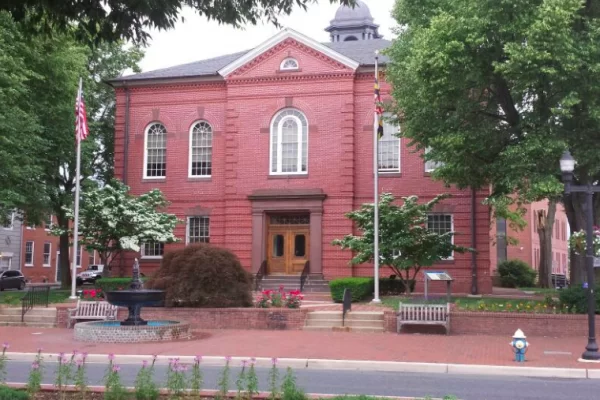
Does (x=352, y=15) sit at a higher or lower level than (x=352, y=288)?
higher

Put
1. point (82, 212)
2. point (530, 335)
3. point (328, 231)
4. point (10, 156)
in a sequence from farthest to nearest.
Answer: point (328, 231), point (82, 212), point (10, 156), point (530, 335)

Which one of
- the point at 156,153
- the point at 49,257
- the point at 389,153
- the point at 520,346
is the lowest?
the point at 520,346

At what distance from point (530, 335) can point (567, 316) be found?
107 cm

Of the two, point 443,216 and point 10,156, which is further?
point 443,216

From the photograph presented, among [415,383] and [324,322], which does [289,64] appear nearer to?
[324,322]

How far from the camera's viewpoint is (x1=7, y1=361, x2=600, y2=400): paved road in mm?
10422

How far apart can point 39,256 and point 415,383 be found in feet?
171

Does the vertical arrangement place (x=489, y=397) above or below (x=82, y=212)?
below

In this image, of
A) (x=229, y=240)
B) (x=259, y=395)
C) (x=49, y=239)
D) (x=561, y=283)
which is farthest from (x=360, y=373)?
(x=49, y=239)

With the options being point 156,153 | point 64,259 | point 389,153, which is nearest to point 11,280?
point 64,259

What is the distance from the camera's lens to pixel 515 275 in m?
44.4

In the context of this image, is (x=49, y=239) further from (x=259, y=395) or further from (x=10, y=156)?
(x=259, y=395)

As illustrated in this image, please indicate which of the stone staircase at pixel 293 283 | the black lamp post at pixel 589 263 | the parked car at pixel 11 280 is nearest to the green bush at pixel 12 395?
the black lamp post at pixel 589 263

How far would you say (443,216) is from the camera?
30.9m
